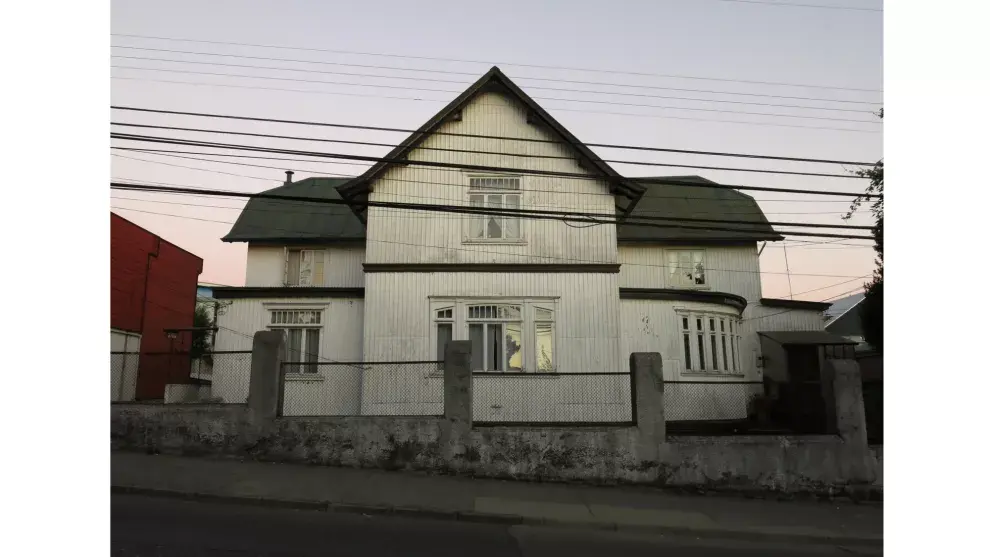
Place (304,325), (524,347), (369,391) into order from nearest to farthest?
(369,391) → (524,347) → (304,325)

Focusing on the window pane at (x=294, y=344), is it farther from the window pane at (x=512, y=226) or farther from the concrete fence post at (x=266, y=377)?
the window pane at (x=512, y=226)

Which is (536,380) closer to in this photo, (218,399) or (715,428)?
(715,428)

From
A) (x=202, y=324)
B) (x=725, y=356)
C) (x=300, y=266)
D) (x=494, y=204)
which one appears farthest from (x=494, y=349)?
(x=202, y=324)

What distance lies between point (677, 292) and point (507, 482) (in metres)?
7.76

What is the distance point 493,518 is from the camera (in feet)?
28.8

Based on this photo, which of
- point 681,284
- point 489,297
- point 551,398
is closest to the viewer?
point 551,398

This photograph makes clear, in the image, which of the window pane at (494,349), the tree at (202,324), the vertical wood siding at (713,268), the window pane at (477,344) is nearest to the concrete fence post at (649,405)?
the window pane at (494,349)

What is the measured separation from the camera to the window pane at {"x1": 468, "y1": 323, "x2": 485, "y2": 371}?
47.9 feet

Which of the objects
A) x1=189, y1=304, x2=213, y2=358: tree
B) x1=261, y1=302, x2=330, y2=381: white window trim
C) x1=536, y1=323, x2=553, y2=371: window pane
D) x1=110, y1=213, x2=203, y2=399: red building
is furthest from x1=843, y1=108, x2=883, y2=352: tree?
Result: x1=189, y1=304, x2=213, y2=358: tree

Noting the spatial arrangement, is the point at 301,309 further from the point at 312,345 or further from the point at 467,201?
the point at 467,201

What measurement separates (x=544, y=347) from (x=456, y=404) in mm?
4215

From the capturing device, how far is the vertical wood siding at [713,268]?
20.1 meters

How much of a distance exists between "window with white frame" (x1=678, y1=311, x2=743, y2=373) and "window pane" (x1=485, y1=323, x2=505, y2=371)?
4.91m

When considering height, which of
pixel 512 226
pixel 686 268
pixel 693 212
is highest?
pixel 693 212
